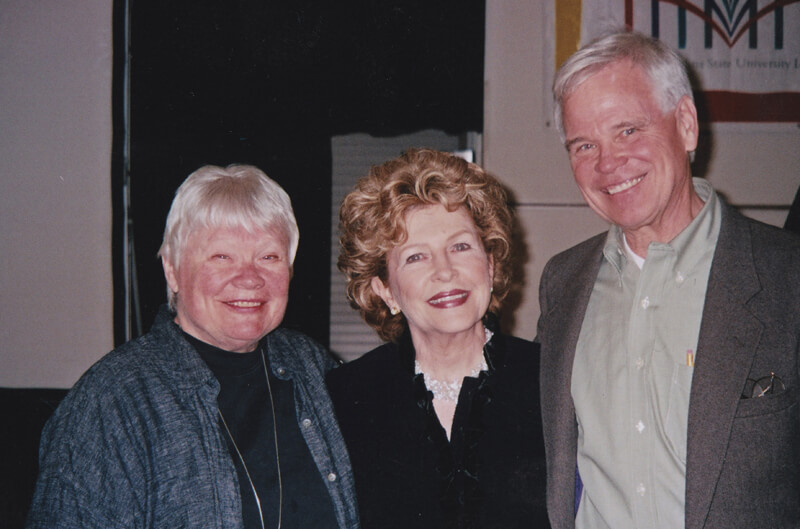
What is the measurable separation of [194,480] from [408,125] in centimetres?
224

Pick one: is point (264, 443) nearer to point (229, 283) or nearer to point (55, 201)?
point (229, 283)

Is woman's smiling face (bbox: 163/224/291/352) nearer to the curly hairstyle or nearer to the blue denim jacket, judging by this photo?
the blue denim jacket

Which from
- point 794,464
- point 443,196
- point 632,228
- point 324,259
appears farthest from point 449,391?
point 324,259

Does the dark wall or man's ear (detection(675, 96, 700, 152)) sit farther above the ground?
the dark wall

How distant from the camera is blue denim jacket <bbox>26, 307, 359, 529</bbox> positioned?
4.68 ft

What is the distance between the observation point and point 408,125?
3262mm

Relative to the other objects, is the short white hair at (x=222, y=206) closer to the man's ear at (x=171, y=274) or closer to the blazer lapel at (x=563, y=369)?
the man's ear at (x=171, y=274)

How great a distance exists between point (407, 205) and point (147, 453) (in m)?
0.98

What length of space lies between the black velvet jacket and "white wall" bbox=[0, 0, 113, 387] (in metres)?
2.25

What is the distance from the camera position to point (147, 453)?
1516mm

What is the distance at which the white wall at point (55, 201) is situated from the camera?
3436 mm

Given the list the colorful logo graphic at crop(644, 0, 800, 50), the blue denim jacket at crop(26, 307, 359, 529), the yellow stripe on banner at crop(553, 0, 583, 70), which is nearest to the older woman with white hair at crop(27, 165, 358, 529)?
the blue denim jacket at crop(26, 307, 359, 529)

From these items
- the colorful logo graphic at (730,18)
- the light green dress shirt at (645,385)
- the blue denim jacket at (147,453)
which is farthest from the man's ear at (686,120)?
the colorful logo graphic at (730,18)

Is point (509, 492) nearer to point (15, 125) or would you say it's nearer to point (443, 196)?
point (443, 196)
